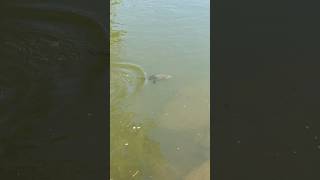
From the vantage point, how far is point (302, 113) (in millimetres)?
2355

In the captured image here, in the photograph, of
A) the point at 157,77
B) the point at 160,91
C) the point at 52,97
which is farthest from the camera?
the point at 157,77

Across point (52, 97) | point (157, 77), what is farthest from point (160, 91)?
point (52, 97)

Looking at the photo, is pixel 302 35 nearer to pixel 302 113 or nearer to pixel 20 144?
pixel 302 113

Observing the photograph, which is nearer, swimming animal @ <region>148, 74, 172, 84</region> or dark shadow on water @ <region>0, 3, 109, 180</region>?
dark shadow on water @ <region>0, 3, 109, 180</region>

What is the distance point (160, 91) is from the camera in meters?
2.59

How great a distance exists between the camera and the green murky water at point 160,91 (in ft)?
7.09

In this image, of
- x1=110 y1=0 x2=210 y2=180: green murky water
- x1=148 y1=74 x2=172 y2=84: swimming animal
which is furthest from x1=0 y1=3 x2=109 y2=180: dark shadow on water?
x1=148 y1=74 x2=172 y2=84: swimming animal

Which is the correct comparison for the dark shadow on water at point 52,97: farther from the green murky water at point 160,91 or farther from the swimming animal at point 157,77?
the swimming animal at point 157,77

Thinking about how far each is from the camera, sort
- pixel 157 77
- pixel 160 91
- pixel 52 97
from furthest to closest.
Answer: pixel 157 77, pixel 160 91, pixel 52 97

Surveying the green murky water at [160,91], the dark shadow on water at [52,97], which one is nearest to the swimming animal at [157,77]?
the green murky water at [160,91]

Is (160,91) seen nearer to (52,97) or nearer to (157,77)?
(157,77)

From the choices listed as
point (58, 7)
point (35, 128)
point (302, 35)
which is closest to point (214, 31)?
point (302, 35)

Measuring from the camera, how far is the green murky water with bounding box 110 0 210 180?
216 centimetres

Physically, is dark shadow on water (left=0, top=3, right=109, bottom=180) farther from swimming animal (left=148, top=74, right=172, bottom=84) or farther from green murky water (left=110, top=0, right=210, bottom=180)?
swimming animal (left=148, top=74, right=172, bottom=84)
